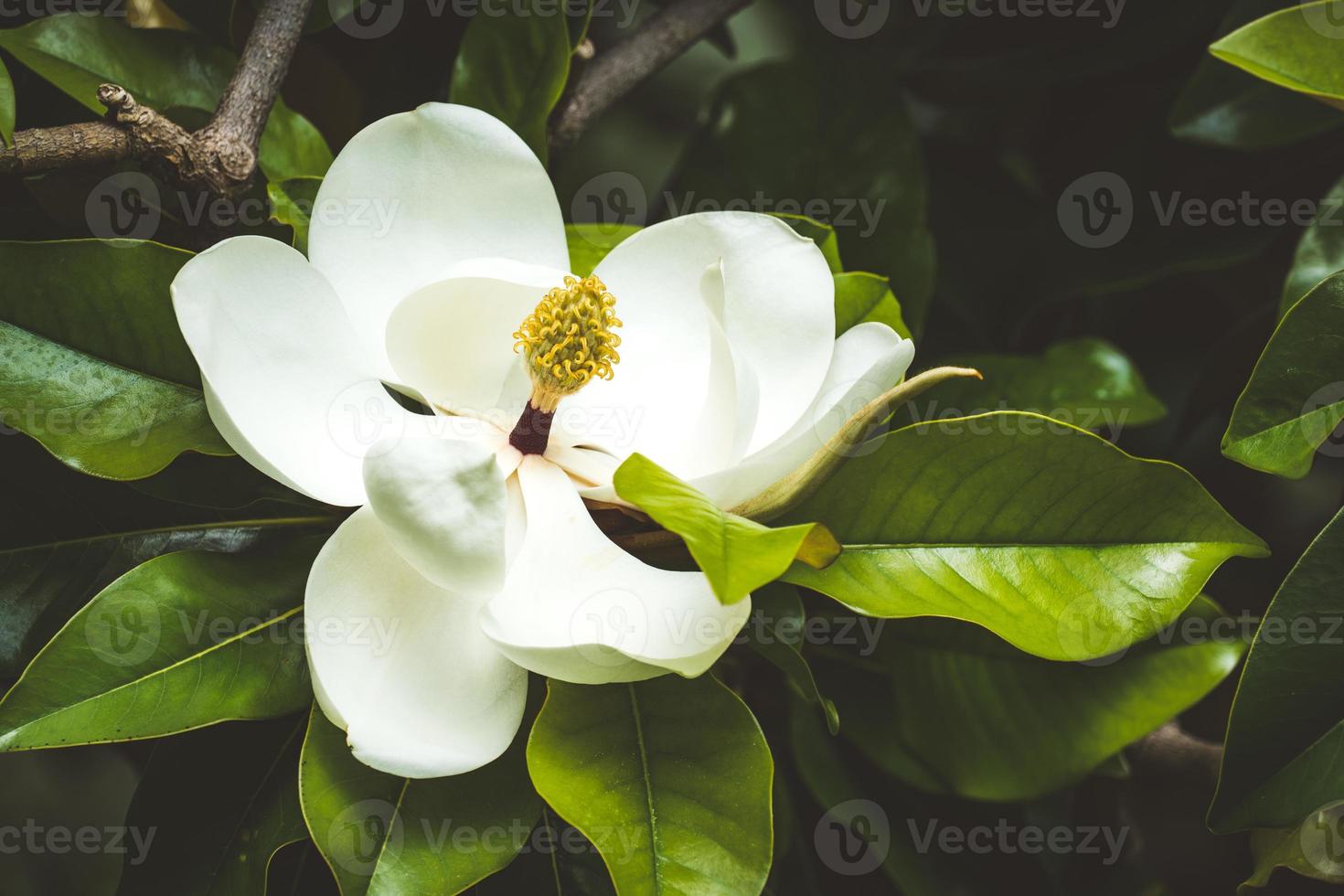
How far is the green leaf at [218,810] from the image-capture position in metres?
0.66

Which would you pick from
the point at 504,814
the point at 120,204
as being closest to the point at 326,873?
the point at 504,814

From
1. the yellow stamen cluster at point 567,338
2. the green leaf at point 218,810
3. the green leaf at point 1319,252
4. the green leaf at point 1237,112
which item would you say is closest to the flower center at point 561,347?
the yellow stamen cluster at point 567,338

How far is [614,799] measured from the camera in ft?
1.89

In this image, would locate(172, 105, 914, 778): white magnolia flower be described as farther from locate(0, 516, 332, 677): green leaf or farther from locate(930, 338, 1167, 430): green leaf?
locate(930, 338, 1167, 430): green leaf

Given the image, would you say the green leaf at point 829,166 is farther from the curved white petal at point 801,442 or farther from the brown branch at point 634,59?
the curved white petal at point 801,442

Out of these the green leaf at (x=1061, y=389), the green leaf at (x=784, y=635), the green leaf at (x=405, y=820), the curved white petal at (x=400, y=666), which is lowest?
the green leaf at (x=405, y=820)

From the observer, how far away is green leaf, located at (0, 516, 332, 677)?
26.1 inches

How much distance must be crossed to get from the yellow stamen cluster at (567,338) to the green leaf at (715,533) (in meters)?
0.16

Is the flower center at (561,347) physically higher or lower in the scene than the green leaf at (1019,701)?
higher

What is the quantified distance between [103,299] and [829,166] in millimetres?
640

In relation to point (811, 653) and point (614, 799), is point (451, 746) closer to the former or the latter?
point (614, 799)

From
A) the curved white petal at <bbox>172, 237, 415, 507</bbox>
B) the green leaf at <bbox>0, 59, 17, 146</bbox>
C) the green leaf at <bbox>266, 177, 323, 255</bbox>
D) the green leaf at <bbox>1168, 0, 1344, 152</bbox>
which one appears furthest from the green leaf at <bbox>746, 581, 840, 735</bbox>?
the green leaf at <bbox>1168, 0, 1344, 152</bbox>

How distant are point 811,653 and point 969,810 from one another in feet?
0.69

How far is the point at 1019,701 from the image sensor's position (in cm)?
86
